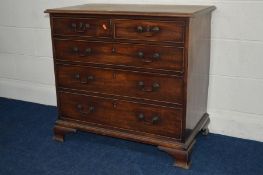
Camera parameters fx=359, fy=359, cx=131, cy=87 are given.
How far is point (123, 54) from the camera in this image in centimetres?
215

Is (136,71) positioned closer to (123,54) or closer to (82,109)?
(123,54)

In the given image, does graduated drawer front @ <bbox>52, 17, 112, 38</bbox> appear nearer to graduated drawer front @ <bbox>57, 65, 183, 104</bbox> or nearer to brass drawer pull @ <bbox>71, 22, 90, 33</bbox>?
brass drawer pull @ <bbox>71, 22, 90, 33</bbox>

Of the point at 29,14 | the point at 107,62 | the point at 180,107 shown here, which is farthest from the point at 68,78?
the point at 29,14

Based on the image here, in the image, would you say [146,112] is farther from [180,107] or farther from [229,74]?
[229,74]

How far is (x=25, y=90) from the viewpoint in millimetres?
3354

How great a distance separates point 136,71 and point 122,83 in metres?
0.13

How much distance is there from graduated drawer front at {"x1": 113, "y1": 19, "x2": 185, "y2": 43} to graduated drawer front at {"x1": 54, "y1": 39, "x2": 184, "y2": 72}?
50mm

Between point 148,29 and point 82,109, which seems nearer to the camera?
point 148,29

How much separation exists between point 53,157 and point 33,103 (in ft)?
3.60

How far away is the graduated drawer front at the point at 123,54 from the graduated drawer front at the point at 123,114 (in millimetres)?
254

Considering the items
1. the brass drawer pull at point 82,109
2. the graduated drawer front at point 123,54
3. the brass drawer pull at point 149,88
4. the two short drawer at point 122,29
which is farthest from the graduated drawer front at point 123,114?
the two short drawer at point 122,29

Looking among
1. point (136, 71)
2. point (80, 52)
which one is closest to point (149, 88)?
point (136, 71)

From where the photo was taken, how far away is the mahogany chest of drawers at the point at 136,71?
6.61 feet

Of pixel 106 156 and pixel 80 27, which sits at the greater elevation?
pixel 80 27
